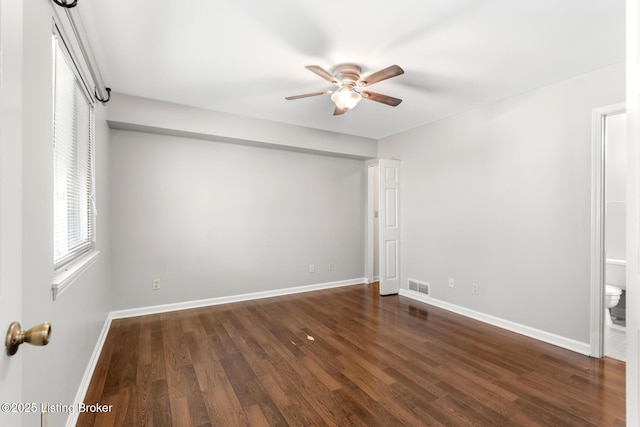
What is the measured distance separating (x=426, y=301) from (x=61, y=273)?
4018 millimetres

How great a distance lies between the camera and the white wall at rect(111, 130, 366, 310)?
11.8ft

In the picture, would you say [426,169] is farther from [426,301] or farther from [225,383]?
[225,383]

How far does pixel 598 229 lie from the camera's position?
2623mm

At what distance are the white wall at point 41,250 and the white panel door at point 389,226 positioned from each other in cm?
363

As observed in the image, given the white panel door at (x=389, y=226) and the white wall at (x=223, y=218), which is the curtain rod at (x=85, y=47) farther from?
the white panel door at (x=389, y=226)

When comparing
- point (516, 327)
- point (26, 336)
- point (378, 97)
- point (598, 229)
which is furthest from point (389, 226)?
point (26, 336)

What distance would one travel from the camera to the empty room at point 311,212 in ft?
4.67

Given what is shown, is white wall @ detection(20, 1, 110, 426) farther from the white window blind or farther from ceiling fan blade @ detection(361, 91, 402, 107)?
ceiling fan blade @ detection(361, 91, 402, 107)

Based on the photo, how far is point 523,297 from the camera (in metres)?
3.13

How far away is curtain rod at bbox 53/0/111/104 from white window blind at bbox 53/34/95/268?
20cm

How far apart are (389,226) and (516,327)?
2.02 metres

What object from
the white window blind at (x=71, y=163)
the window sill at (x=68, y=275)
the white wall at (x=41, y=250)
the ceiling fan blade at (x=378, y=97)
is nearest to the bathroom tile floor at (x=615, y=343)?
the ceiling fan blade at (x=378, y=97)

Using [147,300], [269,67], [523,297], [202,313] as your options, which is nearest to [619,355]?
[523,297]

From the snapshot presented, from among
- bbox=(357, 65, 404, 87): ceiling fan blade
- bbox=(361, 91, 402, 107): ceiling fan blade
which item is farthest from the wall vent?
bbox=(357, 65, 404, 87): ceiling fan blade
